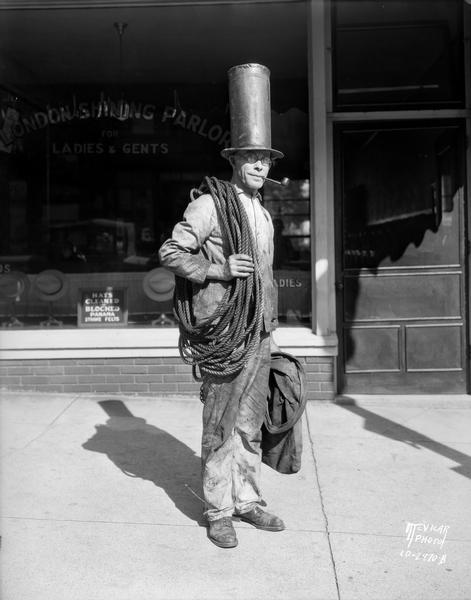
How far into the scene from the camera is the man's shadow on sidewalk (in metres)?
4.28

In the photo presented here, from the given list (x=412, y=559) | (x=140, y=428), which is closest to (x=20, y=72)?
(x=140, y=428)

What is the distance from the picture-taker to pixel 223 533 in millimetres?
3529

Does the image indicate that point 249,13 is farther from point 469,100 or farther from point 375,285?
point 375,285

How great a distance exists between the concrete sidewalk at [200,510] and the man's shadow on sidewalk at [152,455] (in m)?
0.01

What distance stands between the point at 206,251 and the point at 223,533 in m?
1.49

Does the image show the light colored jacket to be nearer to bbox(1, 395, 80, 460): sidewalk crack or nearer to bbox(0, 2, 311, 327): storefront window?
bbox(1, 395, 80, 460): sidewalk crack

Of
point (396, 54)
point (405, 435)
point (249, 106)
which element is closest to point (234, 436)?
point (249, 106)

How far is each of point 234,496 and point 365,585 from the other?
912 mm

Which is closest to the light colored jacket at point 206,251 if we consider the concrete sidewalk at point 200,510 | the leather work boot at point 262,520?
the leather work boot at point 262,520

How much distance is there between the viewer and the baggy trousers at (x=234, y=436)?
3.62 meters

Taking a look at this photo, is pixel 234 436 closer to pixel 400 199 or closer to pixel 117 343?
pixel 117 343

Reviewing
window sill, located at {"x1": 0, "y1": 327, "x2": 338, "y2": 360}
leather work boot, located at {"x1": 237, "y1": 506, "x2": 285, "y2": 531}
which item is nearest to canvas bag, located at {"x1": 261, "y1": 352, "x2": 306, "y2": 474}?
leather work boot, located at {"x1": 237, "y1": 506, "x2": 285, "y2": 531}

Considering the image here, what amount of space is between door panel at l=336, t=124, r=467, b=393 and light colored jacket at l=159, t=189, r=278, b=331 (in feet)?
9.64

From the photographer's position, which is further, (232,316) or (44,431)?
(44,431)
